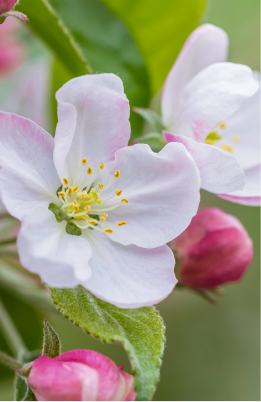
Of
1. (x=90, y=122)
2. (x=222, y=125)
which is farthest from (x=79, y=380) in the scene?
(x=222, y=125)

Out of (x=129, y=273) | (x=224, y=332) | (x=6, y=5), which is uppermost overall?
(x=6, y=5)

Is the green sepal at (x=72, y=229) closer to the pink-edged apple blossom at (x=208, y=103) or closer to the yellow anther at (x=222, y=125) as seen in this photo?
the pink-edged apple blossom at (x=208, y=103)

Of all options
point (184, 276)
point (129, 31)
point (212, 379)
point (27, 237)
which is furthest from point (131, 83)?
point (212, 379)

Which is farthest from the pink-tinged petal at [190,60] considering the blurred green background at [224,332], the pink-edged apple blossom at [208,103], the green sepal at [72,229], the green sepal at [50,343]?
the blurred green background at [224,332]

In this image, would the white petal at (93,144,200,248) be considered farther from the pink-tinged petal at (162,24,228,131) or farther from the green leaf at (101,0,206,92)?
the green leaf at (101,0,206,92)

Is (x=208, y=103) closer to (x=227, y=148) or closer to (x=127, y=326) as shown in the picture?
(x=227, y=148)

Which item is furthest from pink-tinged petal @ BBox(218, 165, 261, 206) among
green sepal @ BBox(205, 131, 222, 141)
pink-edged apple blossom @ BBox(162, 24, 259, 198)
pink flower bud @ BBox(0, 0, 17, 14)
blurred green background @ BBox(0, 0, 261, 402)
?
blurred green background @ BBox(0, 0, 261, 402)
